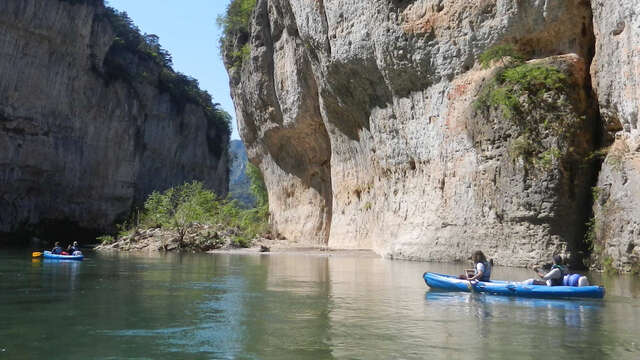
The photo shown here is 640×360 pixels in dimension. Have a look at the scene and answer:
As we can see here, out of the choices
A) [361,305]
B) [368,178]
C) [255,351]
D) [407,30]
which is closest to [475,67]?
[407,30]

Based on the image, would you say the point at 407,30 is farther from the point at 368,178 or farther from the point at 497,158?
the point at 368,178

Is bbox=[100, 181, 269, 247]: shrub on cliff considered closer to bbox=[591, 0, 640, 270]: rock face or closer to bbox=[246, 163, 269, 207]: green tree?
bbox=[246, 163, 269, 207]: green tree

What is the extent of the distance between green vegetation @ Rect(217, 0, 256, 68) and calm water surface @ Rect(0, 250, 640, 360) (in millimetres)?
30366

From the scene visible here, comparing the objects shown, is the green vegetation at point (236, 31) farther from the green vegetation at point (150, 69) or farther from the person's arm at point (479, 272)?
the person's arm at point (479, 272)

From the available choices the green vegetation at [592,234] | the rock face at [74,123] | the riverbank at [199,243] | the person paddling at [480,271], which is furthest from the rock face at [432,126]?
the rock face at [74,123]

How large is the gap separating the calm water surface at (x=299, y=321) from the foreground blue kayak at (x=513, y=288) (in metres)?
0.21

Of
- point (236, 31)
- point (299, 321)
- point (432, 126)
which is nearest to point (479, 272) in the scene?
point (299, 321)

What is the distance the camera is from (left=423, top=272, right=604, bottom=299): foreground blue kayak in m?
12.1

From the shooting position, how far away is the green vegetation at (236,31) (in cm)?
4422

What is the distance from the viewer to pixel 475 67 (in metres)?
22.2

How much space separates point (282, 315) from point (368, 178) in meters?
21.3

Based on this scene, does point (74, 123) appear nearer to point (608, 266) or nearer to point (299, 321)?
point (608, 266)

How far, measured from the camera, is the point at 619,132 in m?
18.3

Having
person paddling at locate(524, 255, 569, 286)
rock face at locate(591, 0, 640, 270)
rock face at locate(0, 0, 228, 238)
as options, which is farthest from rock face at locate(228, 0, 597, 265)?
rock face at locate(0, 0, 228, 238)
